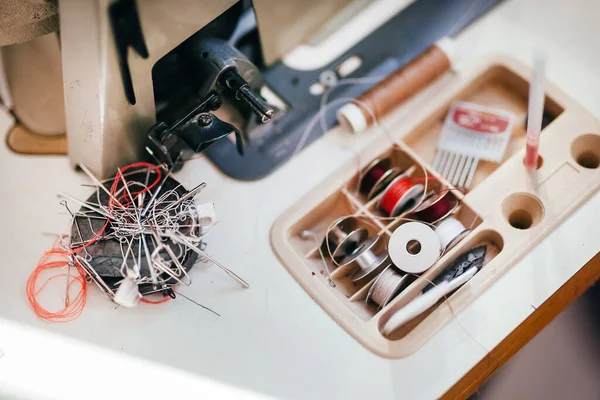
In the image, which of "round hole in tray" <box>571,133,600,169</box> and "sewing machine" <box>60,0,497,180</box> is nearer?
"sewing machine" <box>60,0,497,180</box>

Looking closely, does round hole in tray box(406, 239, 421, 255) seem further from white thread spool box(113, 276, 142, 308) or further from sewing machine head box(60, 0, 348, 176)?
white thread spool box(113, 276, 142, 308)

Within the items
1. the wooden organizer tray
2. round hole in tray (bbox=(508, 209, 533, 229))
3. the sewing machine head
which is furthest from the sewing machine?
round hole in tray (bbox=(508, 209, 533, 229))

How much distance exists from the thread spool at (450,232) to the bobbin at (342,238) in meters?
0.11

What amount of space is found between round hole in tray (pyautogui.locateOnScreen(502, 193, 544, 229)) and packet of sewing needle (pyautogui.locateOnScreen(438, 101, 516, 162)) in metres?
0.08

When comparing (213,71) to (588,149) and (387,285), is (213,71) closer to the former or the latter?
(387,285)

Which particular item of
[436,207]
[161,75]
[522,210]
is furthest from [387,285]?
[161,75]

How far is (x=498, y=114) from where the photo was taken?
106 centimetres

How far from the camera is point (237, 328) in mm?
928

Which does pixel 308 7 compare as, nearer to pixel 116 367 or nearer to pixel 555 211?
pixel 555 211

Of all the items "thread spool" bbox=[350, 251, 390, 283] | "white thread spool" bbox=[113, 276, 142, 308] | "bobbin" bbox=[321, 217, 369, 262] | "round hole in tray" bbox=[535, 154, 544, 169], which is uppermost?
"round hole in tray" bbox=[535, 154, 544, 169]

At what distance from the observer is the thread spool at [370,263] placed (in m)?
0.94

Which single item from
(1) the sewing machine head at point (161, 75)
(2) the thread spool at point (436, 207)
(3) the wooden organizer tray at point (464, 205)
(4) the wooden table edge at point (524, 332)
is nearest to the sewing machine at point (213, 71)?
(1) the sewing machine head at point (161, 75)

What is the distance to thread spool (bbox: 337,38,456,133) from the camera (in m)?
1.06

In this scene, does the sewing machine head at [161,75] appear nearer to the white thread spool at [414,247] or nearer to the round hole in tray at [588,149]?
→ the white thread spool at [414,247]
